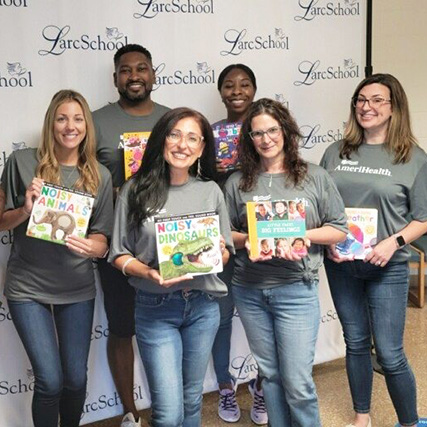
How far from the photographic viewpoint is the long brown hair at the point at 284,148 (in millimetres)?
2273

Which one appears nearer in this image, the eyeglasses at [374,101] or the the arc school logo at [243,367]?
the eyeglasses at [374,101]

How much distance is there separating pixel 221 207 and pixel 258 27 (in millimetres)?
1499

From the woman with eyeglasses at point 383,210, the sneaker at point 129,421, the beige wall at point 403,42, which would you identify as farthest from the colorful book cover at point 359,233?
the beige wall at point 403,42

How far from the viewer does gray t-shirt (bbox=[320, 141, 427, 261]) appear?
2449mm

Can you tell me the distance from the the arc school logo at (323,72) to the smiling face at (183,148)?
1487mm

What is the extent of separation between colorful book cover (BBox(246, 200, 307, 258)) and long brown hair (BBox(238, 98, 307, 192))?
0.44 feet

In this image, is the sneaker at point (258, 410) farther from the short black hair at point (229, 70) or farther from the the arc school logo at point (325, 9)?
the the arc school logo at point (325, 9)

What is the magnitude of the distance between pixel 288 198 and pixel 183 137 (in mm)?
469

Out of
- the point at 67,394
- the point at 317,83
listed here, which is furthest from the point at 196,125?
the point at 317,83

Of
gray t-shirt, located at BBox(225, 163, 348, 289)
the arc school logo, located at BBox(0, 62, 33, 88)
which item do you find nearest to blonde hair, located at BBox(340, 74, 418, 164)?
gray t-shirt, located at BBox(225, 163, 348, 289)

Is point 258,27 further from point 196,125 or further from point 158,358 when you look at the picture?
point 158,358

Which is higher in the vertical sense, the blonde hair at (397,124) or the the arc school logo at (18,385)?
the blonde hair at (397,124)

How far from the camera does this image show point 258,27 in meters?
3.28

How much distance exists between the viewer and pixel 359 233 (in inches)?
96.7
